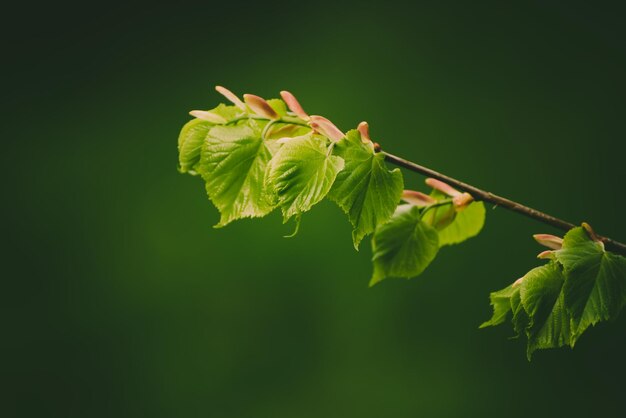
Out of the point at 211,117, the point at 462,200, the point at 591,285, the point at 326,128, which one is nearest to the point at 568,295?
the point at 591,285

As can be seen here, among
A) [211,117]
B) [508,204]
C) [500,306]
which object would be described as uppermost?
[211,117]

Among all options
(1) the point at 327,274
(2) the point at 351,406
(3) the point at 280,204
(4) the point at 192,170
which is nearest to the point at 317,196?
(3) the point at 280,204

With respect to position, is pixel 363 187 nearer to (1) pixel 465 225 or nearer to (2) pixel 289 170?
(2) pixel 289 170

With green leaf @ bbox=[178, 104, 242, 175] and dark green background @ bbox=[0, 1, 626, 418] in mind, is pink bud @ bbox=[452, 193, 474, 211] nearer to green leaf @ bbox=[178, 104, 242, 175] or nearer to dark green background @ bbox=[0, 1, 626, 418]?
green leaf @ bbox=[178, 104, 242, 175]

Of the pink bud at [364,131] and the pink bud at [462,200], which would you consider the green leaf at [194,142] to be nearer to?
the pink bud at [364,131]

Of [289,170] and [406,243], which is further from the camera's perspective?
[406,243]

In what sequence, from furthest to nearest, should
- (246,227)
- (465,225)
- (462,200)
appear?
(246,227)
(465,225)
(462,200)

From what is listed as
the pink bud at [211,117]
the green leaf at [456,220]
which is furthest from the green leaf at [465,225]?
the pink bud at [211,117]
